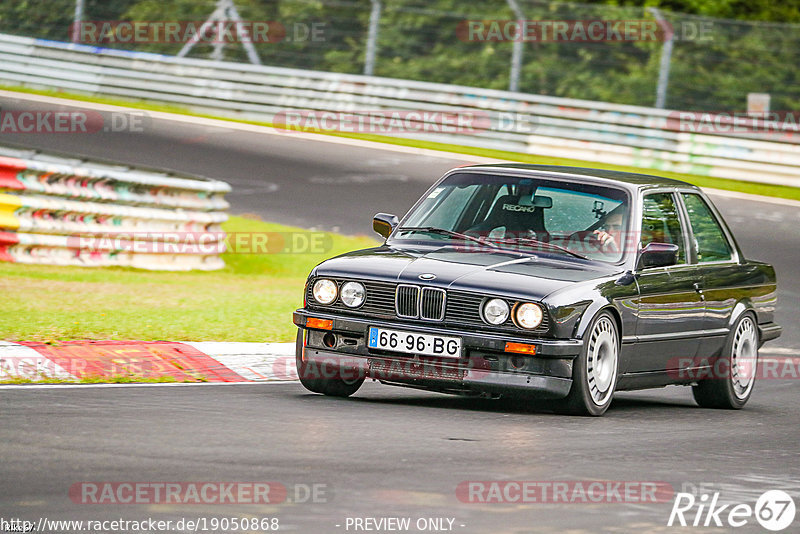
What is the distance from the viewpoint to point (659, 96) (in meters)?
24.8

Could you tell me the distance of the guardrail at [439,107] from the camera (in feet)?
76.3

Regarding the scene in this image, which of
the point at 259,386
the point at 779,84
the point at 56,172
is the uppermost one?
the point at 779,84

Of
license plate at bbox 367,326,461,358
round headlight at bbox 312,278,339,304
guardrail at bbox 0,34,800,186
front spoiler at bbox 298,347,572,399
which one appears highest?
guardrail at bbox 0,34,800,186

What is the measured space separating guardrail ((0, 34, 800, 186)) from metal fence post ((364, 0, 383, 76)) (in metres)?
1.02

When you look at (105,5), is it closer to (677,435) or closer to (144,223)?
(144,223)

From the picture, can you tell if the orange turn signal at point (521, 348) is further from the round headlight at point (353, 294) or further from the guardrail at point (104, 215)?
the guardrail at point (104, 215)

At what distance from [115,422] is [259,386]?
6.89 ft

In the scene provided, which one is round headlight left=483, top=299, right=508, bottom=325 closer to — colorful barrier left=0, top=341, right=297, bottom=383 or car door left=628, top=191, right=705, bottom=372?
car door left=628, top=191, right=705, bottom=372

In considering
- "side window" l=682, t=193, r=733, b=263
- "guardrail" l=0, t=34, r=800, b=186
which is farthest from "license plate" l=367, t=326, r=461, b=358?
"guardrail" l=0, t=34, r=800, b=186

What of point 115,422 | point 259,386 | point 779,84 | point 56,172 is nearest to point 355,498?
point 115,422

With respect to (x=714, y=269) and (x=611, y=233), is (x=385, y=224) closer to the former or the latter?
(x=611, y=233)

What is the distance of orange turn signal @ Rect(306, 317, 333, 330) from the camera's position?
335 inches

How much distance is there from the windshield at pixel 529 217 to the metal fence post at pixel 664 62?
51.2 ft

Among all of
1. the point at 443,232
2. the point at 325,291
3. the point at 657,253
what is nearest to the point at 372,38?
the point at 443,232
